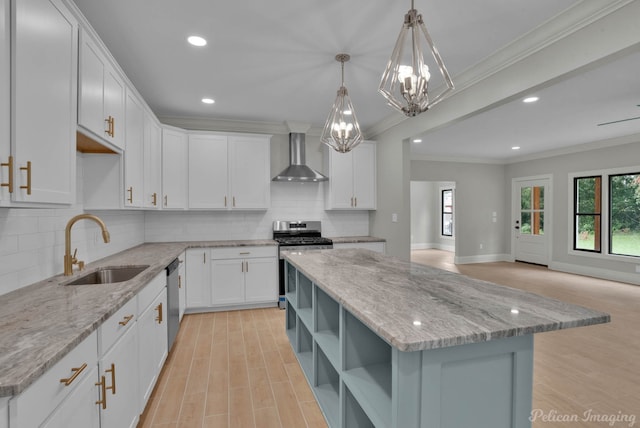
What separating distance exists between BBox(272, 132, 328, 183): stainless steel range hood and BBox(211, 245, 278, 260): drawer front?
100 cm

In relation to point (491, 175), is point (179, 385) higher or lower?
lower

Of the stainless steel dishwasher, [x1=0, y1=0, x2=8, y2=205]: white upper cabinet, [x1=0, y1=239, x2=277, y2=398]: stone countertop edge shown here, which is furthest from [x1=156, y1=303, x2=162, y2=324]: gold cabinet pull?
[x1=0, y1=0, x2=8, y2=205]: white upper cabinet

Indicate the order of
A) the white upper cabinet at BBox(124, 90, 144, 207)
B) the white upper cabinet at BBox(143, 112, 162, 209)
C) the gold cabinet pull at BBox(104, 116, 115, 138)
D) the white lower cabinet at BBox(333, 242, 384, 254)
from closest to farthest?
the gold cabinet pull at BBox(104, 116, 115, 138), the white upper cabinet at BBox(124, 90, 144, 207), the white upper cabinet at BBox(143, 112, 162, 209), the white lower cabinet at BBox(333, 242, 384, 254)

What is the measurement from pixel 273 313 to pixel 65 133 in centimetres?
314

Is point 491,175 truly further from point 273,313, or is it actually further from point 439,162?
point 273,313

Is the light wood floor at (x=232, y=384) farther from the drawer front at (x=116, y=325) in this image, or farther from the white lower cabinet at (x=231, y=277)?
the drawer front at (x=116, y=325)

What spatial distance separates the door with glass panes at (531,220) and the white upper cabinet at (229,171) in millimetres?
6457

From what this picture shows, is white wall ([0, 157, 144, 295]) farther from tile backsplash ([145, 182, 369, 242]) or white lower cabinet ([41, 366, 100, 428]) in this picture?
tile backsplash ([145, 182, 369, 242])

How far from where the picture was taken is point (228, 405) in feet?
7.23

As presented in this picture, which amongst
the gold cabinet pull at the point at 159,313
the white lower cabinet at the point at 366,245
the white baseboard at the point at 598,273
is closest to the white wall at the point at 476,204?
the white baseboard at the point at 598,273

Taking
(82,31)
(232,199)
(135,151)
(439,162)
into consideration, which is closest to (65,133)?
(82,31)

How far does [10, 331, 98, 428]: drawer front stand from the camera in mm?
870

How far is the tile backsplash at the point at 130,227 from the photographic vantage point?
1.76 m

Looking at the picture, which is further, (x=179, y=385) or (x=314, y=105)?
(x=314, y=105)
